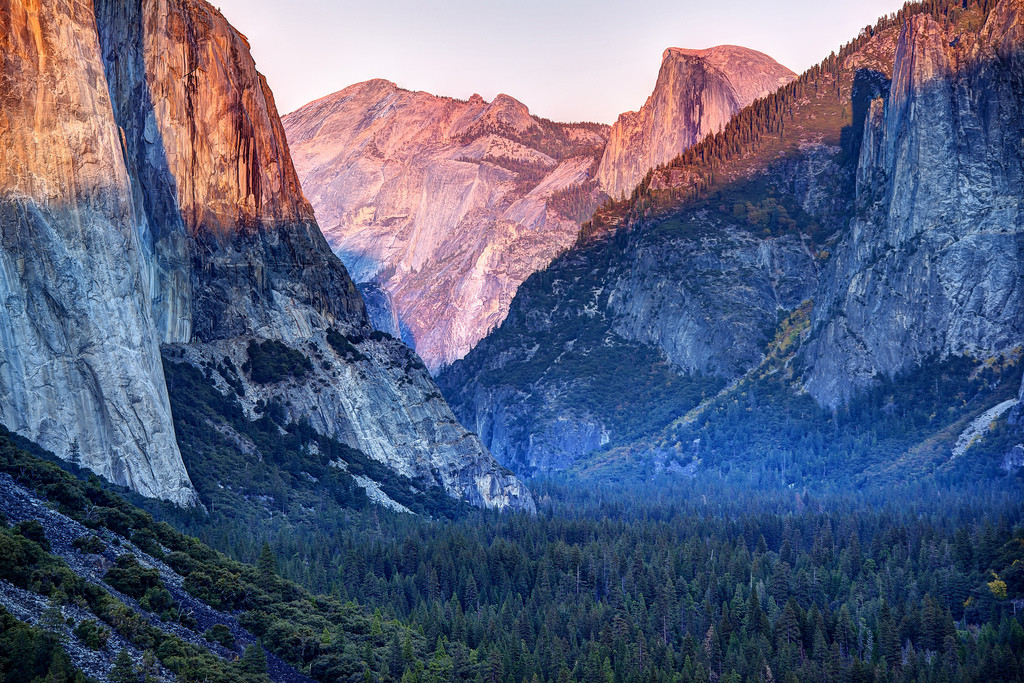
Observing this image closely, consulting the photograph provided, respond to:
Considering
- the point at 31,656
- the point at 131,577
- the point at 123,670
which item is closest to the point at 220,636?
the point at 131,577

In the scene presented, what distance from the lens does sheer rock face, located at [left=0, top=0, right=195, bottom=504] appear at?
5418 inches

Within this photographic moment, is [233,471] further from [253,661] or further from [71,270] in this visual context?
[253,661]

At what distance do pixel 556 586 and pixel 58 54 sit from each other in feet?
258

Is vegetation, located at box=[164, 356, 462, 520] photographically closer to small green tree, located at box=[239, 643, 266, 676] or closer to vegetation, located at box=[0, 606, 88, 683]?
small green tree, located at box=[239, 643, 266, 676]

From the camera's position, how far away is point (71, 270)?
144 meters

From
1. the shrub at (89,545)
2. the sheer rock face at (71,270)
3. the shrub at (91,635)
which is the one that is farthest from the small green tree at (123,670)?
the sheer rock face at (71,270)

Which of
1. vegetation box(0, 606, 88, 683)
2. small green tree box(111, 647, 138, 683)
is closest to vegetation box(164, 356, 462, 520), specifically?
small green tree box(111, 647, 138, 683)

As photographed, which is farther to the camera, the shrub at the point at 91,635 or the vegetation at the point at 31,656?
the shrub at the point at 91,635

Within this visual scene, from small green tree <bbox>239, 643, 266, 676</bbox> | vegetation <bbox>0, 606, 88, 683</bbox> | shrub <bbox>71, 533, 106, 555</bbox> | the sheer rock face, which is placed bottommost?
small green tree <bbox>239, 643, 266, 676</bbox>

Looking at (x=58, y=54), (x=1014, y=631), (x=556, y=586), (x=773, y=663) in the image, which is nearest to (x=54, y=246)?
(x=58, y=54)

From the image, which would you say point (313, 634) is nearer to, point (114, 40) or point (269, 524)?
point (269, 524)

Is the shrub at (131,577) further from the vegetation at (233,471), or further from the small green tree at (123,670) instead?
the vegetation at (233,471)

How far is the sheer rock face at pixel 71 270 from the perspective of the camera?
5418 inches

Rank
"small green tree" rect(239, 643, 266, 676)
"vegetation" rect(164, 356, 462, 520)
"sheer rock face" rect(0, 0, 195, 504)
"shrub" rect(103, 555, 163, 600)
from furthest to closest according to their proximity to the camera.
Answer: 1. "vegetation" rect(164, 356, 462, 520)
2. "sheer rock face" rect(0, 0, 195, 504)
3. "shrub" rect(103, 555, 163, 600)
4. "small green tree" rect(239, 643, 266, 676)
